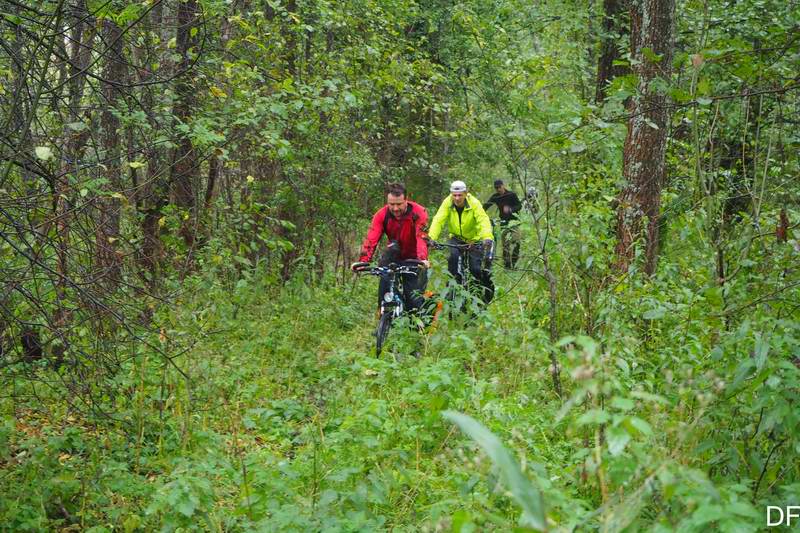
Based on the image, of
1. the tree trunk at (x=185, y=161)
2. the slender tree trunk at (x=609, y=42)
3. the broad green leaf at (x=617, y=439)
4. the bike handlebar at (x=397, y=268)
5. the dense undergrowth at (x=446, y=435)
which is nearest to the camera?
the broad green leaf at (x=617, y=439)

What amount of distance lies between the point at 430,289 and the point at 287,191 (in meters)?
4.47

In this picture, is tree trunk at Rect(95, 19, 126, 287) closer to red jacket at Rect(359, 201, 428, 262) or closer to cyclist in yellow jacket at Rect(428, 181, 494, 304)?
red jacket at Rect(359, 201, 428, 262)

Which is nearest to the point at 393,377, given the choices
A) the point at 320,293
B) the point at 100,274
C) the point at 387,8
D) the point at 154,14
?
the point at 100,274

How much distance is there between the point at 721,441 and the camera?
368 centimetres

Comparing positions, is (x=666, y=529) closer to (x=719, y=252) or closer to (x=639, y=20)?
(x=719, y=252)

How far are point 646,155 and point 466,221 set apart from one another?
11.0ft

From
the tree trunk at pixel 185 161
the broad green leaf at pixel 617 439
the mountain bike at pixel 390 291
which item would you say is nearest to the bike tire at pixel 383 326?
the mountain bike at pixel 390 291

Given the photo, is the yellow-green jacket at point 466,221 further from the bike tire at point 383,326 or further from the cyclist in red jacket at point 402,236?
the bike tire at point 383,326

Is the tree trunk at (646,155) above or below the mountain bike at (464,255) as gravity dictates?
above

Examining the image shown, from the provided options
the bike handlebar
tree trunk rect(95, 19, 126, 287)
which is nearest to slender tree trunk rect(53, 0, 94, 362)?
tree trunk rect(95, 19, 126, 287)

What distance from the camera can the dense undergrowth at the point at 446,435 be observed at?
276 centimetres

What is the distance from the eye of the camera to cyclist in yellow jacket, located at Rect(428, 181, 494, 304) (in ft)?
32.6

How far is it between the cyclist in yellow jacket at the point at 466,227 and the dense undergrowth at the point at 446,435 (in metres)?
2.11

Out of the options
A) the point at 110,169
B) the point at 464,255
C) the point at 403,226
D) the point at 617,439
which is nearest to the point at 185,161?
the point at 403,226
